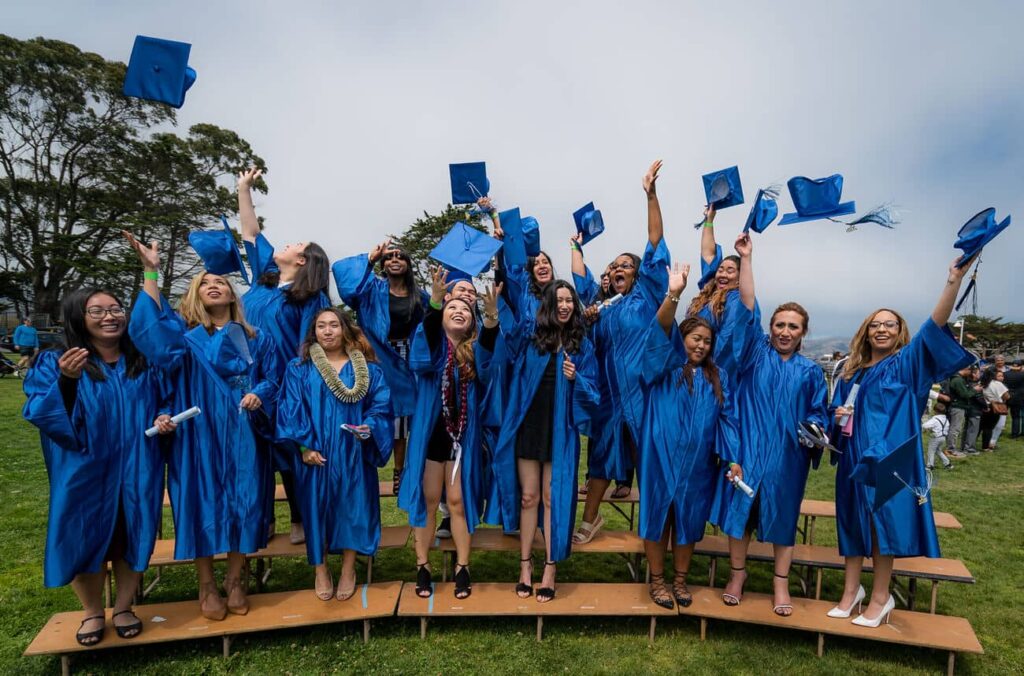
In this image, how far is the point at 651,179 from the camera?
3.88m

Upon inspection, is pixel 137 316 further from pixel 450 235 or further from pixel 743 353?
pixel 743 353

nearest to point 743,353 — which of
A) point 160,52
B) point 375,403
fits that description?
point 375,403

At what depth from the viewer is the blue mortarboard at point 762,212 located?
12.3ft

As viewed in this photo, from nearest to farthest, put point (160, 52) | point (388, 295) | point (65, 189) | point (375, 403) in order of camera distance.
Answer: point (375, 403), point (160, 52), point (388, 295), point (65, 189)

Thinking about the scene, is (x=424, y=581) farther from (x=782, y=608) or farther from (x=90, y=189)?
(x=90, y=189)

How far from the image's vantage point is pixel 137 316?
9.63ft

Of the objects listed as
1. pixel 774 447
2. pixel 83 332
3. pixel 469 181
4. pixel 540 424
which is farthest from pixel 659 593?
pixel 83 332

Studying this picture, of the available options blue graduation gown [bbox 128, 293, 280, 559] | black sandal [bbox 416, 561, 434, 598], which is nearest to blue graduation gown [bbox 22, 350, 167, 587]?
blue graduation gown [bbox 128, 293, 280, 559]

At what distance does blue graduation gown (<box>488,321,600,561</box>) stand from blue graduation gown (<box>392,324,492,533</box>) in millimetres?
166

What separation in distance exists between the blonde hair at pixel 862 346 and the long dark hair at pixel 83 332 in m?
4.40

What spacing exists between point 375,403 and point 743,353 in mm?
2486

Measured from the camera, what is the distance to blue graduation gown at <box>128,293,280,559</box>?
3100 millimetres

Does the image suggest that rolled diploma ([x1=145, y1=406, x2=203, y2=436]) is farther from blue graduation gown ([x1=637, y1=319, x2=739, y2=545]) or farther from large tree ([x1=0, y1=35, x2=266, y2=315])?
large tree ([x1=0, y1=35, x2=266, y2=315])

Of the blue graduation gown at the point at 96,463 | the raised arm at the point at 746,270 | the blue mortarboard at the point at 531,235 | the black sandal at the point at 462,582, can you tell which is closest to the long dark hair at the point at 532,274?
the blue mortarboard at the point at 531,235
